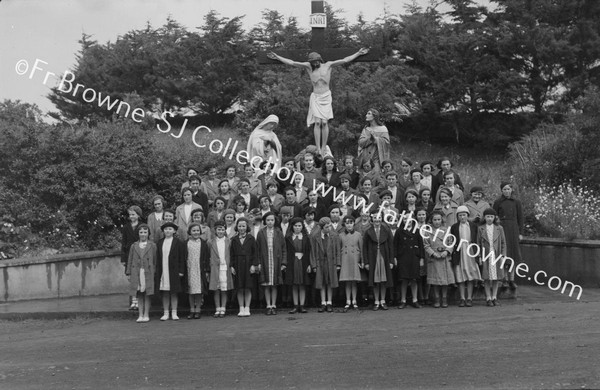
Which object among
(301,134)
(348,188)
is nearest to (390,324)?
(348,188)

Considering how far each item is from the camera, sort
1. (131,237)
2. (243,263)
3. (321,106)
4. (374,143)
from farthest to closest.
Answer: (321,106)
(374,143)
(131,237)
(243,263)

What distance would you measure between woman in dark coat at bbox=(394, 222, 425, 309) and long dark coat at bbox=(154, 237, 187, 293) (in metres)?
3.31

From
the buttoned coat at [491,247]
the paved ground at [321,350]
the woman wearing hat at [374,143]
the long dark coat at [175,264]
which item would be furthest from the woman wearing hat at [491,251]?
the long dark coat at [175,264]

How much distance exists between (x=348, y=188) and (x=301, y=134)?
11206mm

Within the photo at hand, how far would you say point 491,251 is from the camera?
1298 cm

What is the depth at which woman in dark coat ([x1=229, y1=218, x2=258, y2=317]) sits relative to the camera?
12.6m

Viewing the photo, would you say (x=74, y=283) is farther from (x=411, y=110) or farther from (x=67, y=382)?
(x=411, y=110)

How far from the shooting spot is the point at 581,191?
17.8m

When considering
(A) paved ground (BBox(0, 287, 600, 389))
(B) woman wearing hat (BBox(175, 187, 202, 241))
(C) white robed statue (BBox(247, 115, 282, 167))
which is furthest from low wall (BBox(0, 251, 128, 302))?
(C) white robed statue (BBox(247, 115, 282, 167))

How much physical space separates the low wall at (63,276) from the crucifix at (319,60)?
521cm

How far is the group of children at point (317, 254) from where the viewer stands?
12602 millimetres

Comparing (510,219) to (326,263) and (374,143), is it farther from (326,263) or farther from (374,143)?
(374,143)

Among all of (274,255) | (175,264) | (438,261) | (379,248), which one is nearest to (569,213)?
(438,261)

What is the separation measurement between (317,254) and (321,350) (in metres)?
3.37
